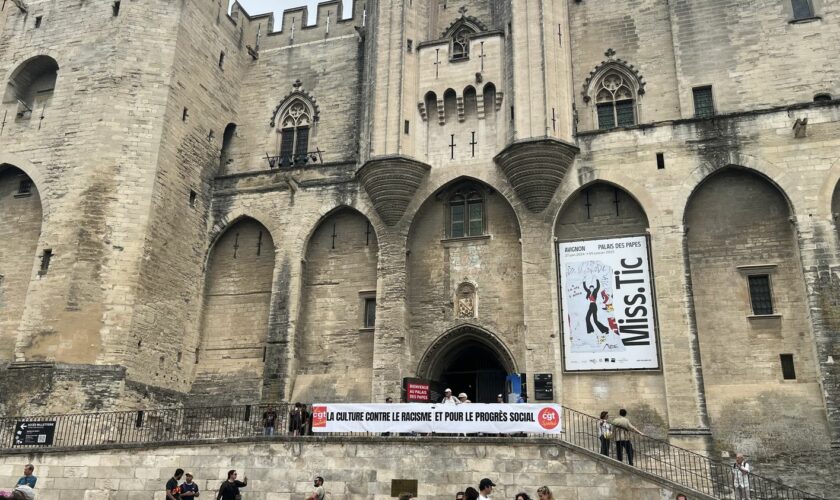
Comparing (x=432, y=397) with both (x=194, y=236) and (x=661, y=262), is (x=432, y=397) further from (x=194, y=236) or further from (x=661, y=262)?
(x=194, y=236)

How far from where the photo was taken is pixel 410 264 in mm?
21766

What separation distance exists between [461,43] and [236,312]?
11613 mm

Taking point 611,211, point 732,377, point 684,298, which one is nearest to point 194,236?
point 611,211

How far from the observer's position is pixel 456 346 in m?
21.3

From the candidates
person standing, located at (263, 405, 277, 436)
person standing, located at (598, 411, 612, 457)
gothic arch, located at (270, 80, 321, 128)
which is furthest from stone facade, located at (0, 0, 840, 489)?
person standing, located at (598, 411, 612, 457)

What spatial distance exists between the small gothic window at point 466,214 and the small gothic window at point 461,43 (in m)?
4.46

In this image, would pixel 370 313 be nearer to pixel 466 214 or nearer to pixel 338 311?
pixel 338 311

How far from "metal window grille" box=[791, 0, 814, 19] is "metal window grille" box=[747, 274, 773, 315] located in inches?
341

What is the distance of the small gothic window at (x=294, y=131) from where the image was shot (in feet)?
83.3

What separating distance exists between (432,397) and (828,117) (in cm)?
1307

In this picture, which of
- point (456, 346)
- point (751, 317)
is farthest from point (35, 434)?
point (751, 317)

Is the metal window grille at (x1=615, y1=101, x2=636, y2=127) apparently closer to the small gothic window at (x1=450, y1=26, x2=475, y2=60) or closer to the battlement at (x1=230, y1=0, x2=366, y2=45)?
the small gothic window at (x1=450, y1=26, x2=475, y2=60)

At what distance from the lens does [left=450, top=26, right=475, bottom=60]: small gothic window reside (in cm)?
2275

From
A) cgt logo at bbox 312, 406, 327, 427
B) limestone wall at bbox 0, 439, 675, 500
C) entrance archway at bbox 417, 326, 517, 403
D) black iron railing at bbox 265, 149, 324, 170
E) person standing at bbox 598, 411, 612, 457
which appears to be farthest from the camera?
black iron railing at bbox 265, 149, 324, 170
